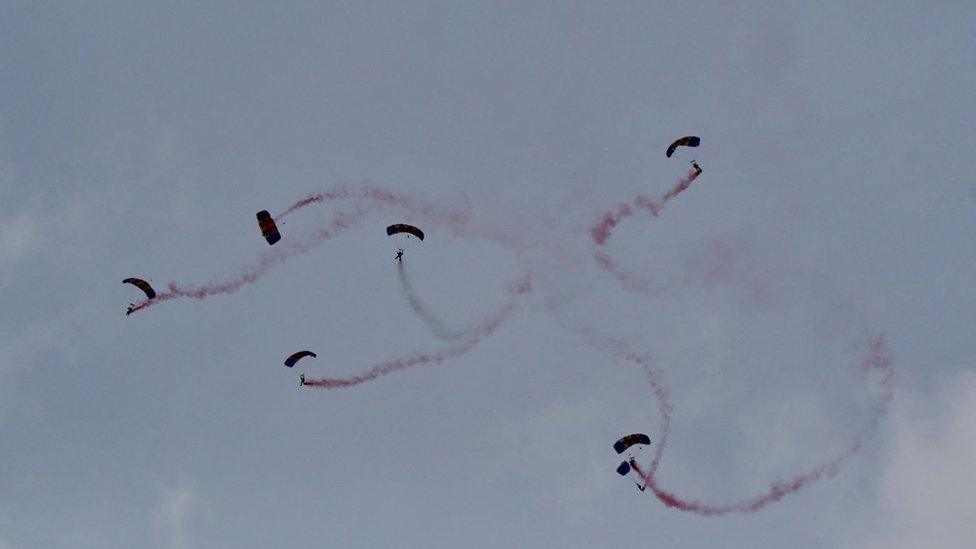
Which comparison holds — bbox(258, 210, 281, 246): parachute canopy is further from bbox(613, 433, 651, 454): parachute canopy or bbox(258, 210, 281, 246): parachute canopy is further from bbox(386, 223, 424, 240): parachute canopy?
bbox(613, 433, 651, 454): parachute canopy

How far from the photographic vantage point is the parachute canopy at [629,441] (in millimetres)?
54375

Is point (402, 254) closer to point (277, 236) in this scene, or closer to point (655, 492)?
point (277, 236)

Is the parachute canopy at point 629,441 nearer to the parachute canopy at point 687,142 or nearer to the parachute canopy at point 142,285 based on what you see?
the parachute canopy at point 687,142

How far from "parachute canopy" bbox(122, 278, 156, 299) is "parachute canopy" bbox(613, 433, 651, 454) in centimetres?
3208

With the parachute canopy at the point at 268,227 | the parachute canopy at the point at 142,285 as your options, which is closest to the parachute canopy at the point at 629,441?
the parachute canopy at the point at 268,227

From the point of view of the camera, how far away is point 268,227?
5466cm

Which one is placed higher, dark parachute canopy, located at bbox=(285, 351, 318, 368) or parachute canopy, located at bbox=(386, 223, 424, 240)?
parachute canopy, located at bbox=(386, 223, 424, 240)

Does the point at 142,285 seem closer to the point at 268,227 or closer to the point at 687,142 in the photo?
the point at 268,227

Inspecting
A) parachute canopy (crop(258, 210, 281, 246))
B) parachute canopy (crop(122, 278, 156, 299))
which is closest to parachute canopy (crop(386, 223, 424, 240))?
parachute canopy (crop(258, 210, 281, 246))

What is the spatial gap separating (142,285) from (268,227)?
1059 cm

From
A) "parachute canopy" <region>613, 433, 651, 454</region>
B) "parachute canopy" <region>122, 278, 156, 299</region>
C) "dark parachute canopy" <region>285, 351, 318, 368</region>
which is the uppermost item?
"parachute canopy" <region>122, 278, 156, 299</region>

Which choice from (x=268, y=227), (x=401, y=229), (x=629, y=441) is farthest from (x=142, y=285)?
(x=629, y=441)

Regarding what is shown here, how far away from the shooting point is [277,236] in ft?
182

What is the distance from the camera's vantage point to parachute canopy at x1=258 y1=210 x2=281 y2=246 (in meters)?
54.3
